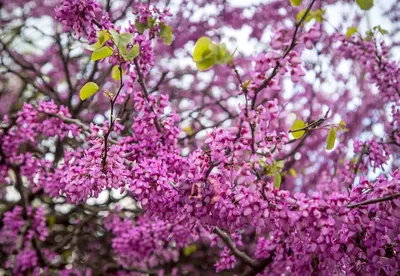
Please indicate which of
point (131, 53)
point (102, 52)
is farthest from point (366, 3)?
point (102, 52)

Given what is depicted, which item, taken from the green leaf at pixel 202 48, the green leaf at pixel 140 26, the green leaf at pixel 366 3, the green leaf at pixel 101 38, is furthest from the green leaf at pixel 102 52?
the green leaf at pixel 366 3

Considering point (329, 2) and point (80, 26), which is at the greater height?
point (329, 2)

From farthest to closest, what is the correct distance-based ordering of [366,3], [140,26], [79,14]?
[140,26]
[79,14]
[366,3]

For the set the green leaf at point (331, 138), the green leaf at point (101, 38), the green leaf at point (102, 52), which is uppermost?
the green leaf at point (101, 38)

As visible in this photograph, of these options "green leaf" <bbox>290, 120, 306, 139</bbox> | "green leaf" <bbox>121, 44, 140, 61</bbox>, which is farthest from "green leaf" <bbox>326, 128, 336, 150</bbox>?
"green leaf" <bbox>121, 44, 140, 61</bbox>

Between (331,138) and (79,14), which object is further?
(79,14)

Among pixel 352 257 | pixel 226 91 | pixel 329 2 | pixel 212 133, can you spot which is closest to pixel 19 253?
pixel 212 133

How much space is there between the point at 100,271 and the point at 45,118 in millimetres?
2590

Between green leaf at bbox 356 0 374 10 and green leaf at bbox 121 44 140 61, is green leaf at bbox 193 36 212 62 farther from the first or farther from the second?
green leaf at bbox 356 0 374 10

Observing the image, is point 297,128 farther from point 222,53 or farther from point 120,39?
point 120,39

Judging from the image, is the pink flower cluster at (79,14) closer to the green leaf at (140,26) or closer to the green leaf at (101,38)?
the green leaf at (140,26)

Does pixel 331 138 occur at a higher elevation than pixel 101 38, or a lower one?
lower

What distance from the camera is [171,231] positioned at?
3.35m

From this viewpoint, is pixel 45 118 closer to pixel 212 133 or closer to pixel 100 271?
pixel 212 133
